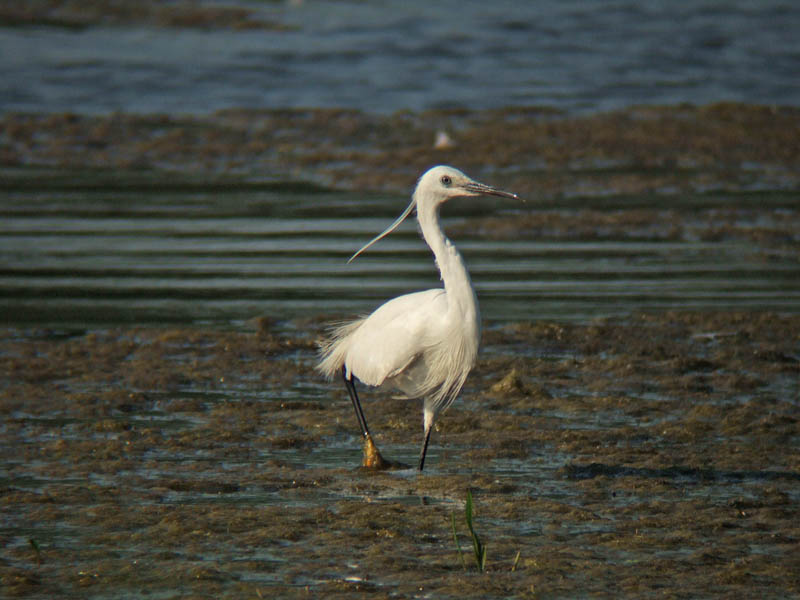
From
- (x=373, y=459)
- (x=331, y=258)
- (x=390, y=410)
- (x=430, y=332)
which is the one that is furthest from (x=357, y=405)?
(x=331, y=258)

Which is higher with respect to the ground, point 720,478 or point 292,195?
point 720,478

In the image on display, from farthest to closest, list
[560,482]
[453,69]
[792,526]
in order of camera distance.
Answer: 1. [453,69]
2. [560,482]
3. [792,526]

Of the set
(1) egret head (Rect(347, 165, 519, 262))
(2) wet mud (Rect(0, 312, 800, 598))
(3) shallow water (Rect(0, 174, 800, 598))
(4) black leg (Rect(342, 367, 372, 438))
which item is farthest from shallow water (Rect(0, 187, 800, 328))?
(1) egret head (Rect(347, 165, 519, 262))

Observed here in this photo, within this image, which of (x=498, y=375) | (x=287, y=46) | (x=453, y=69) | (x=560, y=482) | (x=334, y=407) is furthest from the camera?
(x=287, y=46)

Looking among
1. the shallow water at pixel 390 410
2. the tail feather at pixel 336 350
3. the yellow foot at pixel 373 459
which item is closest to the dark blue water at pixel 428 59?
the shallow water at pixel 390 410

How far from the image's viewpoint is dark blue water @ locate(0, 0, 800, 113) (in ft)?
59.9

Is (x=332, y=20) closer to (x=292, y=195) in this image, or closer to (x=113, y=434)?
(x=292, y=195)

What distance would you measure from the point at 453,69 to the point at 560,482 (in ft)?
51.1

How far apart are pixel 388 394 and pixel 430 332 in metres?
1.62

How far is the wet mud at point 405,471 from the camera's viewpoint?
14.7ft

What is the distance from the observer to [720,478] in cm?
563

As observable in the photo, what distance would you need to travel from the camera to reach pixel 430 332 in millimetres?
5652

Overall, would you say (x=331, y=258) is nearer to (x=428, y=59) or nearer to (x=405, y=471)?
(x=405, y=471)

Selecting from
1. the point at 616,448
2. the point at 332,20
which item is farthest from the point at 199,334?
the point at 332,20
